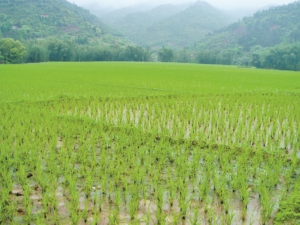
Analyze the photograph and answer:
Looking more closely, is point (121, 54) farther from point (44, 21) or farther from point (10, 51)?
point (44, 21)

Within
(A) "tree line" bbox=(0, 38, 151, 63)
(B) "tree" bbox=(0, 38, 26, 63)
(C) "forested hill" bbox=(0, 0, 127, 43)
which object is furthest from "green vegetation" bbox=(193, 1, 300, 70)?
(B) "tree" bbox=(0, 38, 26, 63)

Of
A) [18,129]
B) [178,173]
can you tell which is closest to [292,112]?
[178,173]

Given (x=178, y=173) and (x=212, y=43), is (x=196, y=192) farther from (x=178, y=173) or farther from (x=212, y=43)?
(x=212, y=43)

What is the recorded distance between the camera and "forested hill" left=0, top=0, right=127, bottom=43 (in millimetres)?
72500

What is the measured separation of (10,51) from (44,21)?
1576 inches

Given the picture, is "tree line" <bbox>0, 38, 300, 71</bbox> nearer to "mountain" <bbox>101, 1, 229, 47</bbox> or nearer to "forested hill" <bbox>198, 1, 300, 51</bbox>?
"forested hill" <bbox>198, 1, 300, 51</bbox>

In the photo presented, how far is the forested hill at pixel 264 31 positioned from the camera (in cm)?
7394

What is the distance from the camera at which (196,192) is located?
3154mm

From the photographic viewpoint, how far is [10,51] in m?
43.5

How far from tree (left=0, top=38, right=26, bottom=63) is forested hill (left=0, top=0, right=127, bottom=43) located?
24.8m

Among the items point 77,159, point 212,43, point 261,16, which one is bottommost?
point 77,159

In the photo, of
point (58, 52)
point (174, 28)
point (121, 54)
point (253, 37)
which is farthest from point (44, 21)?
point (174, 28)

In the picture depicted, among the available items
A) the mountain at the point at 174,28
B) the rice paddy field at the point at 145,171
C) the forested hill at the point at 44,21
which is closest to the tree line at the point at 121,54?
the forested hill at the point at 44,21

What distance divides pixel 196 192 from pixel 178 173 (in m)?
0.40
